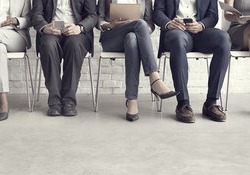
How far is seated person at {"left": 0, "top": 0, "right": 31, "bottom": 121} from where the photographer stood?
2809 millimetres

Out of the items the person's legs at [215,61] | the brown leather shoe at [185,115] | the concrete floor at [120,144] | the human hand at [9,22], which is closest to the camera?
the concrete floor at [120,144]

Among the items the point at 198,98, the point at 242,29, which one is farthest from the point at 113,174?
the point at 198,98

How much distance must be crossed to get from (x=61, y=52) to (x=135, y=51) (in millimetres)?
534

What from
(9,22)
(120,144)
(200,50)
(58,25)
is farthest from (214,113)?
(9,22)

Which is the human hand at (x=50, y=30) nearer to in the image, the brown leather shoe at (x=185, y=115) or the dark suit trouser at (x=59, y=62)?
the dark suit trouser at (x=59, y=62)

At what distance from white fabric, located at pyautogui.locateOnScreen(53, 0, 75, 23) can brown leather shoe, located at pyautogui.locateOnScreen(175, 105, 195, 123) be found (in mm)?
1057

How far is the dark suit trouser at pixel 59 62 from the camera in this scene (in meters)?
2.91

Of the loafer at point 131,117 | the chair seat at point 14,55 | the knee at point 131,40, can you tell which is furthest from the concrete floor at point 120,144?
the knee at point 131,40

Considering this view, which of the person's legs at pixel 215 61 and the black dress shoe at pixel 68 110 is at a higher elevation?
the person's legs at pixel 215 61

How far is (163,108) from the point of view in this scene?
3258mm

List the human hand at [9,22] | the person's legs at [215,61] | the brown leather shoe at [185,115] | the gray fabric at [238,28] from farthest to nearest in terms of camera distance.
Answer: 1. the gray fabric at [238,28]
2. the human hand at [9,22]
3. the person's legs at [215,61]
4. the brown leather shoe at [185,115]

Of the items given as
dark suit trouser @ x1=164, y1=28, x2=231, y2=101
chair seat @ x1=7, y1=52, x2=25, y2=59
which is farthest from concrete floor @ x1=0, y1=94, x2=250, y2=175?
chair seat @ x1=7, y1=52, x2=25, y2=59

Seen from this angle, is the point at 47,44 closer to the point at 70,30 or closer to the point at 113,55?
the point at 70,30

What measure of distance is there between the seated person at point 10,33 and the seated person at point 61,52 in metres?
0.10
